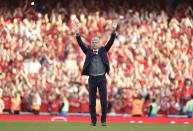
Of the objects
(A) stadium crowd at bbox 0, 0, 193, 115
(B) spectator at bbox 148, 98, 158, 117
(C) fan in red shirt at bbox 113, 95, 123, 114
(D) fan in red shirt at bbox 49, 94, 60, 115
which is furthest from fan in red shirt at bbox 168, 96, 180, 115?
(D) fan in red shirt at bbox 49, 94, 60, 115

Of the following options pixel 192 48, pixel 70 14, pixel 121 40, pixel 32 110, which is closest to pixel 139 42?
pixel 121 40

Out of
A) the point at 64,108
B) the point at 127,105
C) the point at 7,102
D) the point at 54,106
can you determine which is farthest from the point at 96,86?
the point at 7,102

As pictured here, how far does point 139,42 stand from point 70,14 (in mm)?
4307

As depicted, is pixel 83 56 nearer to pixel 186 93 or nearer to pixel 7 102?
pixel 7 102

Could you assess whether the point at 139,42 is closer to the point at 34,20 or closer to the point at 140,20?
the point at 140,20

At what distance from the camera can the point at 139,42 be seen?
77.9ft

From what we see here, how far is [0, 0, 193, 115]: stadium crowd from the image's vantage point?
2075cm

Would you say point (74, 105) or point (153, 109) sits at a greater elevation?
A: point (74, 105)

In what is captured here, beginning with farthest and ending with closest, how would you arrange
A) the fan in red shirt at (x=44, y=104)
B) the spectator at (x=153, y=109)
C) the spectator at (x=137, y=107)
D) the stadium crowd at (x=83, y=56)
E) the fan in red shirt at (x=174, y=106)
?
the fan in red shirt at (x=174, y=106) → the stadium crowd at (x=83, y=56) → the fan in red shirt at (x=44, y=104) → the spectator at (x=137, y=107) → the spectator at (x=153, y=109)

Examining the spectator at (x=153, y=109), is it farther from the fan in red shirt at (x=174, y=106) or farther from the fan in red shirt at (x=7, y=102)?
the fan in red shirt at (x=7, y=102)

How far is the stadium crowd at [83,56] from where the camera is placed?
817 inches

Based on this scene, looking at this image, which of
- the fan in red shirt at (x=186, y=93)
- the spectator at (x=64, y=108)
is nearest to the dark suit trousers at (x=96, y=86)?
the spectator at (x=64, y=108)

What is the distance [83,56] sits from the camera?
74.7 ft

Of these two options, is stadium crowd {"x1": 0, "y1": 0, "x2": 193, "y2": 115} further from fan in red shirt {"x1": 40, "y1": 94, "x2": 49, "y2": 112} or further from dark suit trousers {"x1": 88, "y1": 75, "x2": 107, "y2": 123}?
dark suit trousers {"x1": 88, "y1": 75, "x2": 107, "y2": 123}
